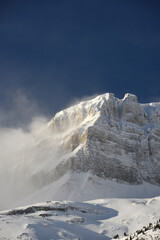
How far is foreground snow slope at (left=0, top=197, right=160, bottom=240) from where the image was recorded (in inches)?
2025

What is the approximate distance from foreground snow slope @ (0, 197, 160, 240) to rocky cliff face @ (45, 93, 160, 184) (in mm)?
36769

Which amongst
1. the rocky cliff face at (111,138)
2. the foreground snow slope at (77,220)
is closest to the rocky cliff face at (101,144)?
the rocky cliff face at (111,138)

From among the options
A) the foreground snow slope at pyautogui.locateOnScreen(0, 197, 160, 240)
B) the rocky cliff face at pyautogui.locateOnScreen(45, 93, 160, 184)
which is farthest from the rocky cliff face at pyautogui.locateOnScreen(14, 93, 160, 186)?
the foreground snow slope at pyautogui.locateOnScreen(0, 197, 160, 240)

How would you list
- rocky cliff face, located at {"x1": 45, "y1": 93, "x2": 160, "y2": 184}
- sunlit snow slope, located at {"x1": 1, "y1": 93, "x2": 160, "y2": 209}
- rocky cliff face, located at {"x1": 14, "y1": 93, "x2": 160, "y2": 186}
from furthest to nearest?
1. rocky cliff face, located at {"x1": 14, "y1": 93, "x2": 160, "y2": 186}
2. rocky cliff face, located at {"x1": 45, "y1": 93, "x2": 160, "y2": 184}
3. sunlit snow slope, located at {"x1": 1, "y1": 93, "x2": 160, "y2": 209}

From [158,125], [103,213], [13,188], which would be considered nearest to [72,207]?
[103,213]

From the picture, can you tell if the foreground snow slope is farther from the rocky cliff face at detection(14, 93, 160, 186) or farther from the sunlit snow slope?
the rocky cliff face at detection(14, 93, 160, 186)

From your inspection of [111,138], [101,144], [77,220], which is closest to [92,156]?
[101,144]

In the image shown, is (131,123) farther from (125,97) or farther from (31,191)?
(31,191)

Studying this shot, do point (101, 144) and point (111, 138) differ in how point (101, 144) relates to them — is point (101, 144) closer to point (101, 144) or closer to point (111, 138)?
point (101, 144)

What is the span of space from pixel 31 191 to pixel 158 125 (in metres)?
57.8

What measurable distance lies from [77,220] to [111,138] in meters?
65.3

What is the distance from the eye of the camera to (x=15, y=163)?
15100cm

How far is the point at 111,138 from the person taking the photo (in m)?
126

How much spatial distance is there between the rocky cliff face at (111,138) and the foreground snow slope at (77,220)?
36769 mm
